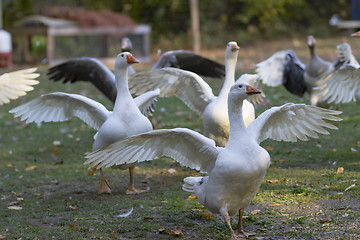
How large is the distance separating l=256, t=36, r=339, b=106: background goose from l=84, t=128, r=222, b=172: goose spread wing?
3.96m

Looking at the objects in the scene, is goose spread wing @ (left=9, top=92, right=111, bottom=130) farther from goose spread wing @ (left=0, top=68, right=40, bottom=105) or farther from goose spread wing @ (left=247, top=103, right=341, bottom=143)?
goose spread wing @ (left=247, top=103, right=341, bottom=143)

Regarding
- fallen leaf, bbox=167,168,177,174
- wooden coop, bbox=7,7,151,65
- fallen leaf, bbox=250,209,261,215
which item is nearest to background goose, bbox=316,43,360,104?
fallen leaf, bbox=250,209,261,215

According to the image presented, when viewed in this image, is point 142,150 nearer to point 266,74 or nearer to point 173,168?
point 173,168

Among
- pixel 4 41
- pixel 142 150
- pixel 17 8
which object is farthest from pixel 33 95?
pixel 17 8

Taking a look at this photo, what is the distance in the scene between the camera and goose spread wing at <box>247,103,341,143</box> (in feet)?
12.9

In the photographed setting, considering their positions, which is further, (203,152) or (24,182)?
(24,182)

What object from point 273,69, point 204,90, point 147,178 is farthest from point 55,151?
point 273,69

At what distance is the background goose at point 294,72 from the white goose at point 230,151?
3.63m

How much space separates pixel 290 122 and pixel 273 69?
3722 millimetres

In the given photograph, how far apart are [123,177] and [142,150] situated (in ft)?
6.40

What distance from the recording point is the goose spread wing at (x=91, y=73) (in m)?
6.66

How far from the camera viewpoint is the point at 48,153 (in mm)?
6992

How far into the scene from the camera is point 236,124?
369 centimetres

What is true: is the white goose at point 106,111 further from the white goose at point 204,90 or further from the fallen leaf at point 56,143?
the fallen leaf at point 56,143
